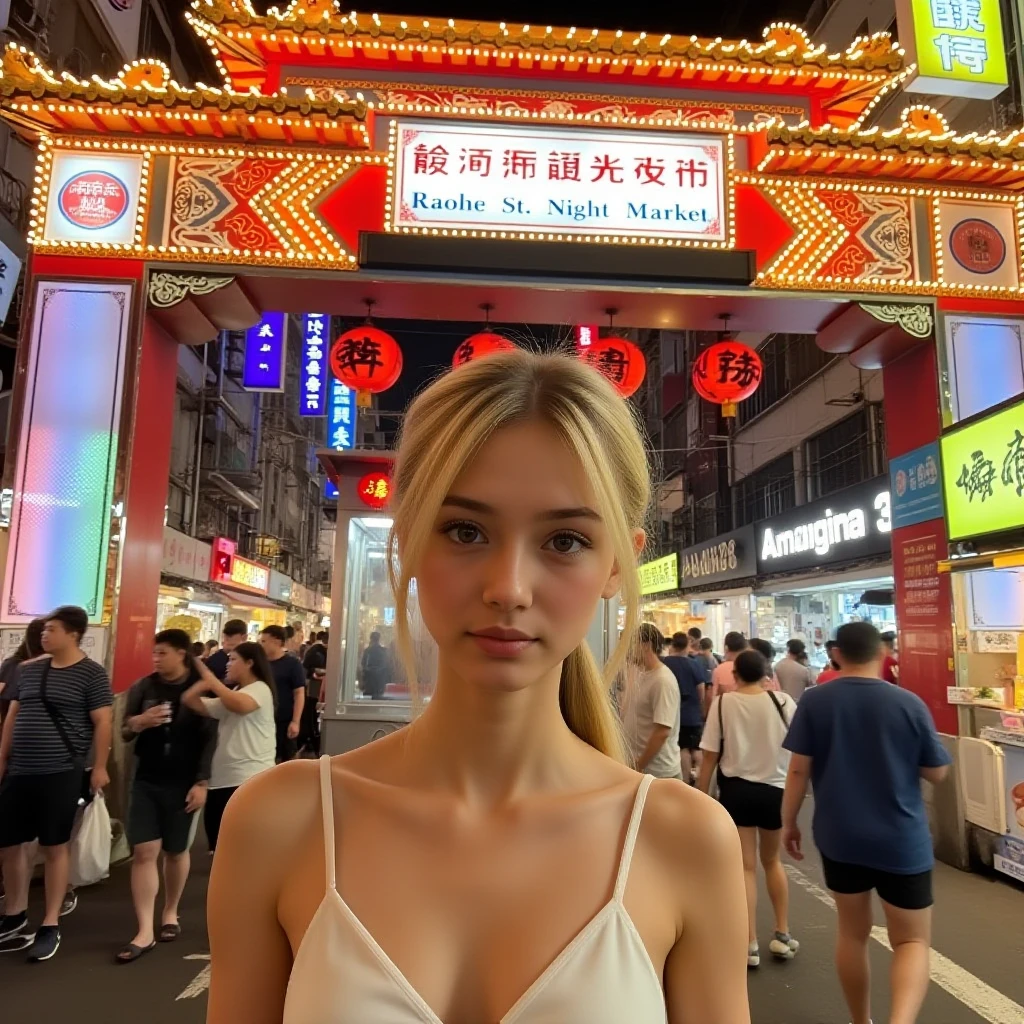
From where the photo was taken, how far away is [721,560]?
1584 cm

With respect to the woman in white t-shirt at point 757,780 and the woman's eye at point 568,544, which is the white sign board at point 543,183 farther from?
the woman's eye at point 568,544

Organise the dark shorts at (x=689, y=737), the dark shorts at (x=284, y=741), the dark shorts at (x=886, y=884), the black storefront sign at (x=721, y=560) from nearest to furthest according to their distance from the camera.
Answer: the dark shorts at (x=886, y=884)
the dark shorts at (x=284, y=741)
the dark shorts at (x=689, y=737)
the black storefront sign at (x=721, y=560)

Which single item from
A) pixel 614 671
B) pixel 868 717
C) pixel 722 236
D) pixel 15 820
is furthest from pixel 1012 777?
pixel 15 820

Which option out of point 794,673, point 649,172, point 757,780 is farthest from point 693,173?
point 794,673

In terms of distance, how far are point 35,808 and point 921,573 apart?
22.3ft

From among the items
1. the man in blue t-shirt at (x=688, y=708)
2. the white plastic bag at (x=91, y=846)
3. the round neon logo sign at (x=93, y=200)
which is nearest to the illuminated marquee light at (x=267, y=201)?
the round neon logo sign at (x=93, y=200)

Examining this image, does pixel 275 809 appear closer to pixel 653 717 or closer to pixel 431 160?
pixel 653 717

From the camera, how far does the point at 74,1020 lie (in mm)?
3375

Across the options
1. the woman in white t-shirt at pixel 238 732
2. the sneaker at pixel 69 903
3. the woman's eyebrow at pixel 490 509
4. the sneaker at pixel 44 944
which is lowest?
the sneaker at pixel 69 903

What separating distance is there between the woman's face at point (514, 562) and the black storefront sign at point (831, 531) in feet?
25.9

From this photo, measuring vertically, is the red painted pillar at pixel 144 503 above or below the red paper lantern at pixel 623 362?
below

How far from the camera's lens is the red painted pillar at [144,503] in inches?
227

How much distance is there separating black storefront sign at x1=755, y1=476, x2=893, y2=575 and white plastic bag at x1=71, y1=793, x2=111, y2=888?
769 cm

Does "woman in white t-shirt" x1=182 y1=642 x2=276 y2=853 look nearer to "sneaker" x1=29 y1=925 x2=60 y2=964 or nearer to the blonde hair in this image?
"sneaker" x1=29 y1=925 x2=60 y2=964
